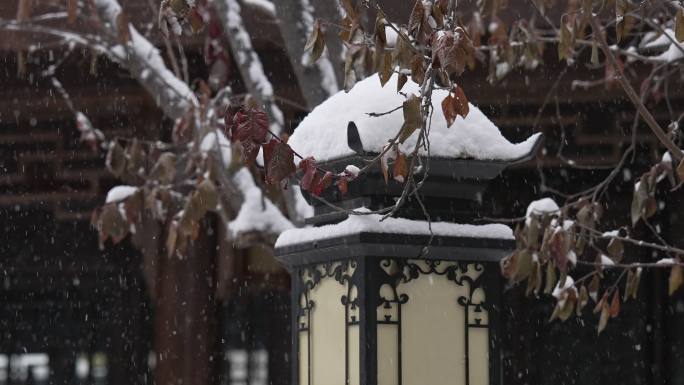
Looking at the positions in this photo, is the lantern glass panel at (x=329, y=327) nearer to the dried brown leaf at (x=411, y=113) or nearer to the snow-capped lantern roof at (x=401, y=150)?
the snow-capped lantern roof at (x=401, y=150)

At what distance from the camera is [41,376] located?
10.2 metres

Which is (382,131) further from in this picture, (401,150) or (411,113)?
(411,113)

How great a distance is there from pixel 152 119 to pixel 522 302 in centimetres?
326

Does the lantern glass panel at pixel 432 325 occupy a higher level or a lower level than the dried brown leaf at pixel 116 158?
lower

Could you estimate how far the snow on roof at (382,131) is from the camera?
2836 millimetres

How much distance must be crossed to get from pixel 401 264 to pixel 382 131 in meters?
0.34

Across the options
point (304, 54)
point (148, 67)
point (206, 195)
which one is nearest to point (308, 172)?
point (206, 195)

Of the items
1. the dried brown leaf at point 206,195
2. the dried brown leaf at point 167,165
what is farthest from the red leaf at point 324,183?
the dried brown leaf at point 167,165

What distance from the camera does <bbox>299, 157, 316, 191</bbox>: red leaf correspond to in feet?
8.93

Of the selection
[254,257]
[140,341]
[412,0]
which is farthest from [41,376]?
[412,0]

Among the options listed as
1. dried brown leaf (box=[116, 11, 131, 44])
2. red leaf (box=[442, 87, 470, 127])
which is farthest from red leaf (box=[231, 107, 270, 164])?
dried brown leaf (box=[116, 11, 131, 44])

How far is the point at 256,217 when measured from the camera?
18.4 feet

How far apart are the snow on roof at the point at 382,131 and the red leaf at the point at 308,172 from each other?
120mm

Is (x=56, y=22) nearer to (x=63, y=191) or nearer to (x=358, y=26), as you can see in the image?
(x=63, y=191)
